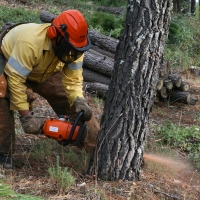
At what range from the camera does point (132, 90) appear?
12.9 ft

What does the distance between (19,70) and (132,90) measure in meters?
1.22

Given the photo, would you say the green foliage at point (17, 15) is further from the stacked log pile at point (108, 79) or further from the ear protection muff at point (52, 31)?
the ear protection muff at point (52, 31)

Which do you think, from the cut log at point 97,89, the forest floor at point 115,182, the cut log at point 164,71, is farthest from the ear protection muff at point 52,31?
the cut log at point 164,71

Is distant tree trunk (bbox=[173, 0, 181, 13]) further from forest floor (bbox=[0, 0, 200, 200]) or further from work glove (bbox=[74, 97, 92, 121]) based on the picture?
work glove (bbox=[74, 97, 92, 121])

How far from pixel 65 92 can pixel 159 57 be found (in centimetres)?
155

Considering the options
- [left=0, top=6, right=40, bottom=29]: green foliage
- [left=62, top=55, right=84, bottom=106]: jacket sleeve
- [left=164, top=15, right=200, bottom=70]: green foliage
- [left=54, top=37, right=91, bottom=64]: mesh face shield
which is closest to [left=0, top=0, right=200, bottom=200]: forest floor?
[left=62, top=55, right=84, bottom=106]: jacket sleeve

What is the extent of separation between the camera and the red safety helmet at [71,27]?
14.1 feet

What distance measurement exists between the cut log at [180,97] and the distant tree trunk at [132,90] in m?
4.81

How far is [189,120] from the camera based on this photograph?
26.4 ft

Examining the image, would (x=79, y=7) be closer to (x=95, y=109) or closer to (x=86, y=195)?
(x=95, y=109)

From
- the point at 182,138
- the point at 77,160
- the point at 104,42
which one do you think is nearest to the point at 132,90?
the point at 77,160

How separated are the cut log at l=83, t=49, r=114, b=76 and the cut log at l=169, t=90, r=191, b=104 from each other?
1449mm

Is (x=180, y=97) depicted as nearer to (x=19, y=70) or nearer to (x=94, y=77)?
(x=94, y=77)

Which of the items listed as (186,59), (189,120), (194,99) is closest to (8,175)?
(189,120)
